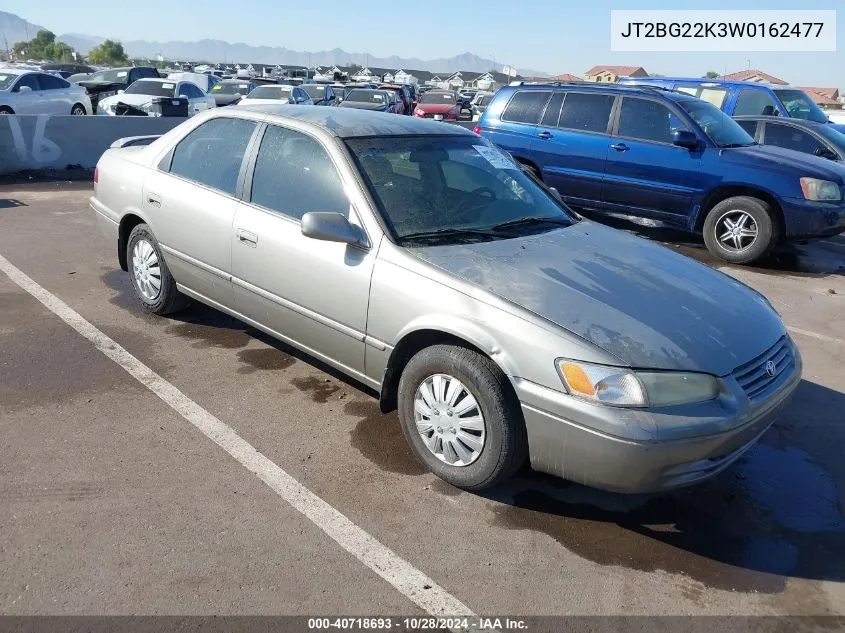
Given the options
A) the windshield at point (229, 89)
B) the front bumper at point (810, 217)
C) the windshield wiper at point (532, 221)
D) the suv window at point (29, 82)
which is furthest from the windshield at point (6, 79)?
the front bumper at point (810, 217)

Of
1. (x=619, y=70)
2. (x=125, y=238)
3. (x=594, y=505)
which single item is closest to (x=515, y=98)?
(x=125, y=238)

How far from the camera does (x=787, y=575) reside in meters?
2.89

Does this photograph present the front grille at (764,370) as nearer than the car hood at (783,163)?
Yes

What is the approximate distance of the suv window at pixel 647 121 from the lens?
8.10m

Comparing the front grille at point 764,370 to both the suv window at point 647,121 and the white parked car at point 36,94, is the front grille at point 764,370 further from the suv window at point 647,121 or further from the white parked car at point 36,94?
the white parked car at point 36,94

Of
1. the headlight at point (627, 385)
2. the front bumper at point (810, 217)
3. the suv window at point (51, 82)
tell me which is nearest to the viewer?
the headlight at point (627, 385)

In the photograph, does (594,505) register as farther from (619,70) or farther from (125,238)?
(619,70)

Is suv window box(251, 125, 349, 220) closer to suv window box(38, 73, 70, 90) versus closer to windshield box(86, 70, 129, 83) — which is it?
suv window box(38, 73, 70, 90)

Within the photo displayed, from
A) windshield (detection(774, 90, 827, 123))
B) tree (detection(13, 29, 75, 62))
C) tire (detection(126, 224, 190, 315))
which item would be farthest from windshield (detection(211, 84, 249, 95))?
tree (detection(13, 29, 75, 62))

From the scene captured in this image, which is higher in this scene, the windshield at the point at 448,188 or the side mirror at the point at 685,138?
the side mirror at the point at 685,138

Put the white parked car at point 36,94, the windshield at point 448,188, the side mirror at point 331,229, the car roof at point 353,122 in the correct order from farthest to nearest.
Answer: the white parked car at point 36,94 → the car roof at point 353,122 → the windshield at point 448,188 → the side mirror at point 331,229

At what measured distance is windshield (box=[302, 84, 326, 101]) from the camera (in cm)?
2305

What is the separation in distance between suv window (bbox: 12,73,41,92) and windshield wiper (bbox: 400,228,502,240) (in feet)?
52.5

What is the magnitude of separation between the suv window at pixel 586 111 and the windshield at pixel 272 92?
→ 12663 millimetres
